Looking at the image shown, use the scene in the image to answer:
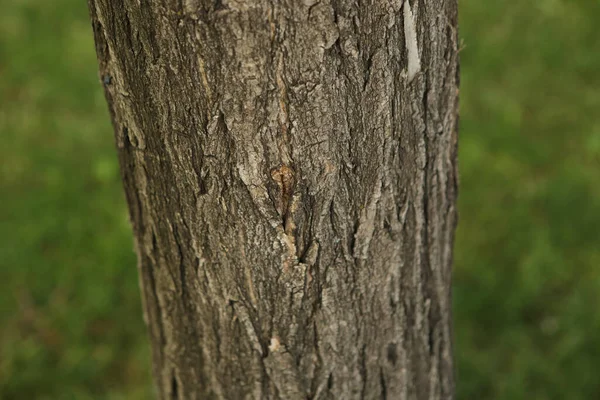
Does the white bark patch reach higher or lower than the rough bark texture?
higher

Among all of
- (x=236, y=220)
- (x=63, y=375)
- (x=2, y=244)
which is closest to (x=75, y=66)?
(x=2, y=244)

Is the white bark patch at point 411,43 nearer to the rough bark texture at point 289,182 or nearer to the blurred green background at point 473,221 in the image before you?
the rough bark texture at point 289,182

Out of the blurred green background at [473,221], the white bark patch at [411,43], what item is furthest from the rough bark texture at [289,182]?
the blurred green background at [473,221]

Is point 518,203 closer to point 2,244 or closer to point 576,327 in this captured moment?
point 576,327

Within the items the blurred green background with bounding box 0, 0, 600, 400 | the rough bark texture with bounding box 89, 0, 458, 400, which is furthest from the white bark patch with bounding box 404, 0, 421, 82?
→ the blurred green background with bounding box 0, 0, 600, 400

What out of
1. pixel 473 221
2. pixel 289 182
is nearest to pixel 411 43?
pixel 289 182

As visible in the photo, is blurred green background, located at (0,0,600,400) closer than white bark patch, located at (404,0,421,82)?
No

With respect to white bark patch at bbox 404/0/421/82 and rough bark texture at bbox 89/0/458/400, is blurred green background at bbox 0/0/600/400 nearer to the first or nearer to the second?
rough bark texture at bbox 89/0/458/400
